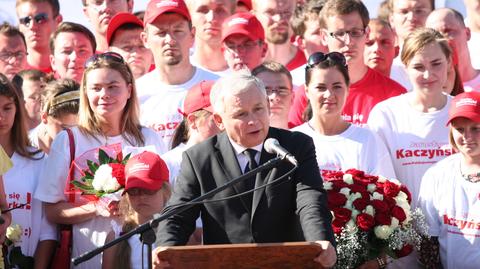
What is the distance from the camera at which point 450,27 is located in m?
10.1

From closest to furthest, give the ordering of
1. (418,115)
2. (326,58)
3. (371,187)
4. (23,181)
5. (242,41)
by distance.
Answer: (371,187) < (23,181) < (326,58) < (418,115) < (242,41)

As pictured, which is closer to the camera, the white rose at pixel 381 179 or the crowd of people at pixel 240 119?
the crowd of people at pixel 240 119

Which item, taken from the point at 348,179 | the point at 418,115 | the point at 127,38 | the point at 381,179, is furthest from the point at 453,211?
the point at 127,38

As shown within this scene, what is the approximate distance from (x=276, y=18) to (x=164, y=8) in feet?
A: 5.18

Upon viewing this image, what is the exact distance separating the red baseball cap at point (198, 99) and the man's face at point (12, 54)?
2.76 metres

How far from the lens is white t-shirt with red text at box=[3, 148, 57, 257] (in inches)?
320

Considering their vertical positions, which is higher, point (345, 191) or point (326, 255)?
point (345, 191)

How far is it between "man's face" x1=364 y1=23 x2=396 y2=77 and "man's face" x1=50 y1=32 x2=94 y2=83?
272 cm

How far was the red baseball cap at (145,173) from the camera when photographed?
7.54 metres

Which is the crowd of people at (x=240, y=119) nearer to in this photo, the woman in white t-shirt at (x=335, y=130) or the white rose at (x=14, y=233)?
the woman in white t-shirt at (x=335, y=130)

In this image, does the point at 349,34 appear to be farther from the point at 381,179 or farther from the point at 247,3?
the point at 247,3

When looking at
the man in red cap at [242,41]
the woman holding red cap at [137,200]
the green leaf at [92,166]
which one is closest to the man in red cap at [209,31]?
the man in red cap at [242,41]

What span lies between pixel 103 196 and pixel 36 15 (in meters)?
4.16

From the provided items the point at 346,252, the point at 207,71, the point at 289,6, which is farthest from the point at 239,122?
the point at 289,6
